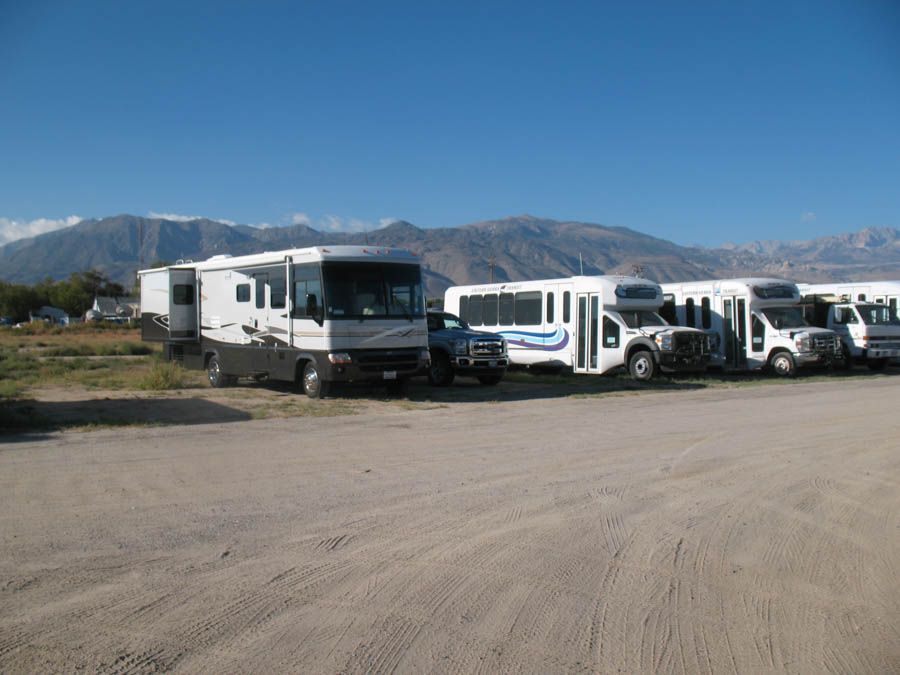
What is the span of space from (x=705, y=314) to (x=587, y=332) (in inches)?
185

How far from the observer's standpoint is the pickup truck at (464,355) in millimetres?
18109

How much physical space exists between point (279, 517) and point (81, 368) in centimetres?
1932

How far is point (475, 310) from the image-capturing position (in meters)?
24.7

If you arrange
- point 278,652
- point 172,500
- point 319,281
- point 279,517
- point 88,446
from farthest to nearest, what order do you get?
1. point 319,281
2. point 88,446
3. point 172,500
4. point 279,517
5. point 278,652

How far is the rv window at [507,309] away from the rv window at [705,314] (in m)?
5.74

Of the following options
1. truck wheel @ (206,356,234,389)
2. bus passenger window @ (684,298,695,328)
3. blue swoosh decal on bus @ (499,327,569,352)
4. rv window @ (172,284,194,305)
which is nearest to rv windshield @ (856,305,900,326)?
bus passenger window @ (684,298,695,328)

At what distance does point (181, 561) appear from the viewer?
5.15m

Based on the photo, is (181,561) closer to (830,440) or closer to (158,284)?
(830,440)

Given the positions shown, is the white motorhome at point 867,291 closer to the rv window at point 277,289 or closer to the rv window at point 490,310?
the rv window at point 490,310

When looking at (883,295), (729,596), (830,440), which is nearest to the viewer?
(729,596)

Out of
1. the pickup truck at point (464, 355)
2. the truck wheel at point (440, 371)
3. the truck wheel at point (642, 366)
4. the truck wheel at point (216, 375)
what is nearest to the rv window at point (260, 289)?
the truck wheel at point (216, 375)

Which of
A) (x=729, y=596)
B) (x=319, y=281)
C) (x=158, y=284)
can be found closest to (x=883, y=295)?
(x=319, y=281)

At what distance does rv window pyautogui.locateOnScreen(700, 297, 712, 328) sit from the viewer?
2362 cm

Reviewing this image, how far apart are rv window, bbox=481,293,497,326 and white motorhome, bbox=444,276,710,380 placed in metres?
0.15
